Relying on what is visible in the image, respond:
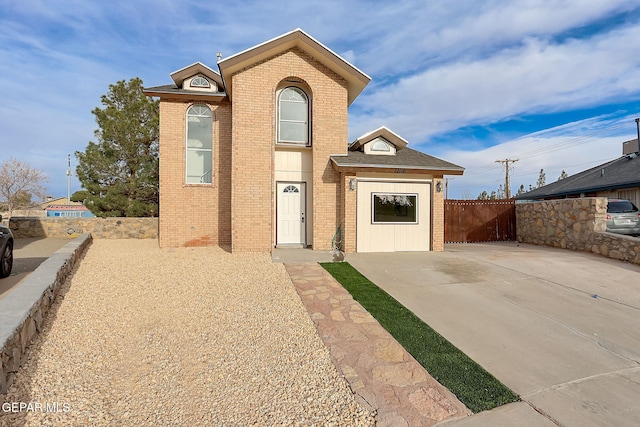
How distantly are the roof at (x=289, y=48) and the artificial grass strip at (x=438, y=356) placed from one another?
7.39m

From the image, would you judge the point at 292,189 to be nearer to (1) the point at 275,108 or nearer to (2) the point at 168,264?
(1) the point at 275,108

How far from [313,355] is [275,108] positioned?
832cm

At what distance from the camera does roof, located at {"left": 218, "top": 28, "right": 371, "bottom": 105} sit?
896 centimetres

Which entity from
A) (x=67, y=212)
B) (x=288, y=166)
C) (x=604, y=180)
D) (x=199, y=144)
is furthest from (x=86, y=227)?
(x=67, y=212)

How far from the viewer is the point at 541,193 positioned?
69.2ft

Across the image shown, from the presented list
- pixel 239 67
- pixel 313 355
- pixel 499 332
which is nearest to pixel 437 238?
pixel 499 332

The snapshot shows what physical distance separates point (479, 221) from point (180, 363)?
1280cm

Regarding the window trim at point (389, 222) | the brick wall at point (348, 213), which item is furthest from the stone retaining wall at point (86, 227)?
the window trim at point (389, 222)

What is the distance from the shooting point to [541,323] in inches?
169

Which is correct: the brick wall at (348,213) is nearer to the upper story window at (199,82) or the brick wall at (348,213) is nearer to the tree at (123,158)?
the upper story window at (199,82)

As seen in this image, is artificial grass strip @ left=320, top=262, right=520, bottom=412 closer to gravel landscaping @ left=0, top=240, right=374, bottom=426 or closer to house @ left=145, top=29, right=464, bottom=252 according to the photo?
gravel landscaping @ left=0, top=240, right=374, bottom=426

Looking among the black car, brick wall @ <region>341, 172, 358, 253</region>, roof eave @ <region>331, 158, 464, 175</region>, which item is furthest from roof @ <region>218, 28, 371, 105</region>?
the black car

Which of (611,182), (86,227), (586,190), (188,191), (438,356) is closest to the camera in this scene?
(438,356)

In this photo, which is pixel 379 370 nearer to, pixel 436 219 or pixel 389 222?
pixel 389 222
